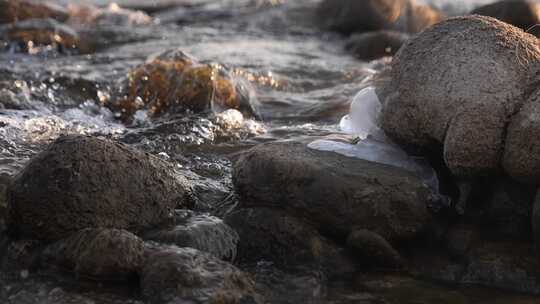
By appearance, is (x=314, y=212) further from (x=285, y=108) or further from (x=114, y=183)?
(x=285, y=108)

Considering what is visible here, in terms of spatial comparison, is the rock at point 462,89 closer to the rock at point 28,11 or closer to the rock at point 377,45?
the rock at point 377,45

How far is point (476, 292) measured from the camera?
4.13m

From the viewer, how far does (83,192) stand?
4266 millimetres

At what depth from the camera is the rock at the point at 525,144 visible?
430cm

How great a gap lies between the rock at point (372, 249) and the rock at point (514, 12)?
23.6 ft

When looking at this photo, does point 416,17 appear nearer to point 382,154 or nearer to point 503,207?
point 382,154

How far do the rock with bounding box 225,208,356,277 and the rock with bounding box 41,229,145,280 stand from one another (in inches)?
26.0

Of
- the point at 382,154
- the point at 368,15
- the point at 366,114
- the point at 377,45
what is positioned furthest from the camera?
the point at 368,15

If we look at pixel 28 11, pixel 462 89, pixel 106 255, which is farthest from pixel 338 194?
pixel 28 11

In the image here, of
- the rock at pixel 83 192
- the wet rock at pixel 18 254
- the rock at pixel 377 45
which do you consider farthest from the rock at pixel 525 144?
the rock at pixel 377 45

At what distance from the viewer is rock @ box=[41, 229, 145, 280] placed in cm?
392

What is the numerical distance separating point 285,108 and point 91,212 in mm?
4181

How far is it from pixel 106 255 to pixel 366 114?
2.10m

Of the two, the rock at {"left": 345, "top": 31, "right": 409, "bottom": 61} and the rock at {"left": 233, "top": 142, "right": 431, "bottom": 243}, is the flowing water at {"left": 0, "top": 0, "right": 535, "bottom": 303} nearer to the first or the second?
the rock at {"left": 345, "top": 31, "right": 409, "bottom": 61}
